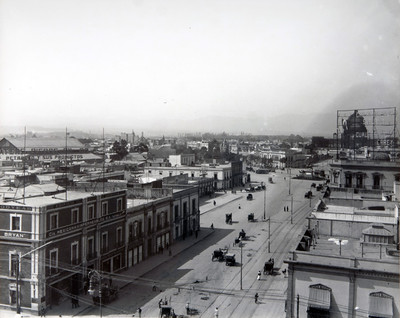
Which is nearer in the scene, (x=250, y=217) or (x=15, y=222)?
(x=15, y=222)

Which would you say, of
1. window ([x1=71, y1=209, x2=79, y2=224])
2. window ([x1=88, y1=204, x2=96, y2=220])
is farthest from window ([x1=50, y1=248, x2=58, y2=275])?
window ([x1=88, y1=204, x2=96, y2=220])

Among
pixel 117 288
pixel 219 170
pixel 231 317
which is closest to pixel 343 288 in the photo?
pixel 231 317

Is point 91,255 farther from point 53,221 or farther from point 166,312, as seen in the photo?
point 166,312

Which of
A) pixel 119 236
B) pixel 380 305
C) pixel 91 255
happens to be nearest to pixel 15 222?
pixel 91 255

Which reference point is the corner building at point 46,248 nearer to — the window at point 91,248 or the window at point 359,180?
the window at point 91,248

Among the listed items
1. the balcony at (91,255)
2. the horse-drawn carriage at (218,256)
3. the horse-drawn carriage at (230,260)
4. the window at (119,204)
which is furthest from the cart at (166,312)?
the horse-drawn carriage at (218,256)

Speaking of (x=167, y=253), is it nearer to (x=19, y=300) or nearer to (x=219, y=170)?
(x=19, y=300)
